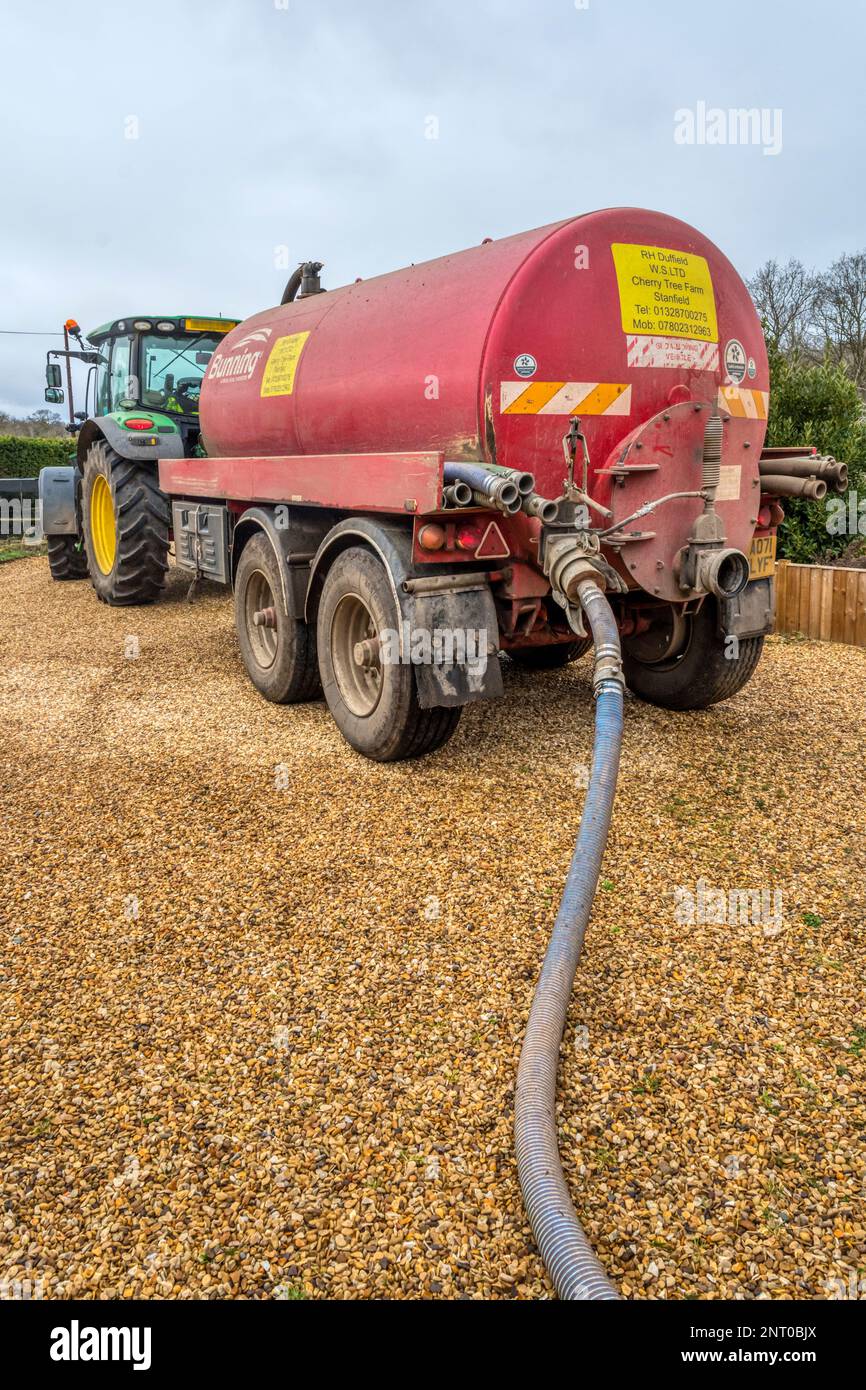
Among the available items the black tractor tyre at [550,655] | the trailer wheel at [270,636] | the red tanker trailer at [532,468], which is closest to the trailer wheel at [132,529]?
the trailer wheel at [270,636]

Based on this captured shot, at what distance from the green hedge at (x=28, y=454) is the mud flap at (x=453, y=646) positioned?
1879cm

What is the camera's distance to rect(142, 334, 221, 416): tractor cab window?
30.6 feet

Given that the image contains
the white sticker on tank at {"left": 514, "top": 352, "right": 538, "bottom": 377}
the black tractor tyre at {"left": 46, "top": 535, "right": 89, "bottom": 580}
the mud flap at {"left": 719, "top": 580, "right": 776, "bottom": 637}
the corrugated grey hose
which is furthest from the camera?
the black tractor tyre at {"left": 46, "top": 535, "right": 89, "bottom": 580}

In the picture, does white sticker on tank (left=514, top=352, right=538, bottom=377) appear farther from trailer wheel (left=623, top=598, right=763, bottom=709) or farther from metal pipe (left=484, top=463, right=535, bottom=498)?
trailer wheel (left=623, top=598, right=763, bottom=709)

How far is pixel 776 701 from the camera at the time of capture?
584cm

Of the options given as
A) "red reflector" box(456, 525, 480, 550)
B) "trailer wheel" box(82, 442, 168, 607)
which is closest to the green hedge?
"trailer wheel" box(82, 442, 168, 607)

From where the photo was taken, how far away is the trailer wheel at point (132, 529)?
8.67 metres

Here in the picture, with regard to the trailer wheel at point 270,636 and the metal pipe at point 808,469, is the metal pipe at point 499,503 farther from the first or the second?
the trailer wheel at point 270,636

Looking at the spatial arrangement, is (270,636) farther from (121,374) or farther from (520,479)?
(121,374)

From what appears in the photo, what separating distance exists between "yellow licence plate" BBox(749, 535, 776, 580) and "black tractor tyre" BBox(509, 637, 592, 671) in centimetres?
152

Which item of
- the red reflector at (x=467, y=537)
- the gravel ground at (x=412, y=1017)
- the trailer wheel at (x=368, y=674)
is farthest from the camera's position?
the trailer wheel at (x=368, y=674)

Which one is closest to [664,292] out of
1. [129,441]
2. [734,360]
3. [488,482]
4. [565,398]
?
[734,360]
